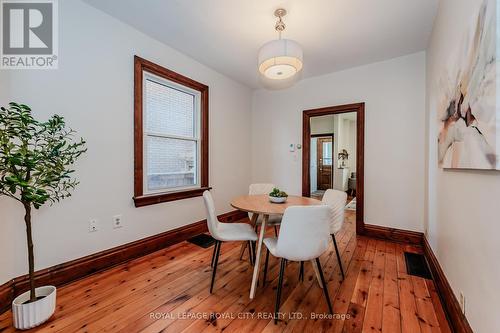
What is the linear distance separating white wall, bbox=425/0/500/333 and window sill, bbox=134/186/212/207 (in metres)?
2.86

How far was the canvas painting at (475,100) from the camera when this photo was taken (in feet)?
3.18

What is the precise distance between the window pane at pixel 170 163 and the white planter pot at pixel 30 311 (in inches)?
55.4

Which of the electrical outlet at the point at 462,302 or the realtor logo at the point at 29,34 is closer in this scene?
the electrical outlet at the point at 462,302

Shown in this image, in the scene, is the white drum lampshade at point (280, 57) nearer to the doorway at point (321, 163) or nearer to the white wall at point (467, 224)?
the white wall at point (467, 224)

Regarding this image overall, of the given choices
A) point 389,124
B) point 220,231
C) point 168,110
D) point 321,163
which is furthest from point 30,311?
point 321,163

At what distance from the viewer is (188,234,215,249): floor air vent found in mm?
2950

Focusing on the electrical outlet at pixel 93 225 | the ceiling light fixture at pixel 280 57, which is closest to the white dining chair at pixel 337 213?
the ceiling light fixture at pixel 280 57

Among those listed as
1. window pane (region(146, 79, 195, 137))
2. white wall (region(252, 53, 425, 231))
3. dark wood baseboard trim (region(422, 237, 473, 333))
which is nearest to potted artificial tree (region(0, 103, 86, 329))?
window pane (region(146, 79, 195, 137))

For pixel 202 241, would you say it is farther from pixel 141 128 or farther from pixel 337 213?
pixel 337 213

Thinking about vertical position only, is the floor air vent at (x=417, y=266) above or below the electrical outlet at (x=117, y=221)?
below

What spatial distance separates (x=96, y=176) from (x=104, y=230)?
22.6 inches

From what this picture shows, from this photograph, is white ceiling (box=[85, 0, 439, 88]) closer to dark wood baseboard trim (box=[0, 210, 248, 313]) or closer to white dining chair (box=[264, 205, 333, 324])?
white dining chair (box=[264, 205, 333, 324])

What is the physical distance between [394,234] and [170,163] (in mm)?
3350

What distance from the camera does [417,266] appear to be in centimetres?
236
